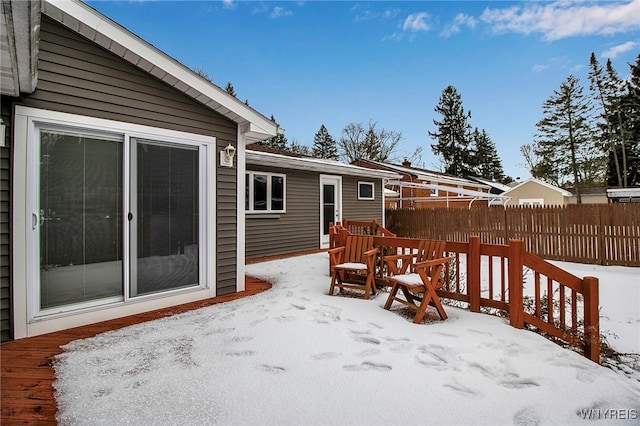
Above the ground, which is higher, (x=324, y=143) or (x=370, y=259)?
(x=324, y=143)

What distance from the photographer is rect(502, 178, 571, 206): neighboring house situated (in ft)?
73.7

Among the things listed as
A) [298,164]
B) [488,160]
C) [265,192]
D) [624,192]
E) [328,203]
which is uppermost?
[488,160]

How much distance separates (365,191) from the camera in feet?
37.2

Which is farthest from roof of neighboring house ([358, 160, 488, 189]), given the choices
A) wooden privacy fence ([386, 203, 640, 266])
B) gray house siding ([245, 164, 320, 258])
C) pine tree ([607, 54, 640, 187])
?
gray house siding ([245, 164, 320, 258])

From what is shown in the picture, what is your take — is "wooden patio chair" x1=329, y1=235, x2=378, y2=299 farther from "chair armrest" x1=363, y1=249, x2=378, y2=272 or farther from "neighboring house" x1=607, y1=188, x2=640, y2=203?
"neighboring house" x1=607, y1=188, x2=640, y2=203

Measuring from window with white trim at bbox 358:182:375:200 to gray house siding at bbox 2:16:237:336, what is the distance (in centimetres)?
689

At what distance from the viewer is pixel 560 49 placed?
10312mm

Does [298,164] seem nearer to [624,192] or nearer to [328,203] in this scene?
[328,203]

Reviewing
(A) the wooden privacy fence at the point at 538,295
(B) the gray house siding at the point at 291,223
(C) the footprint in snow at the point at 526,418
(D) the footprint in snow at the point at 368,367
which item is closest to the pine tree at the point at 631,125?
(B) the gray house siding at the point at 291,223

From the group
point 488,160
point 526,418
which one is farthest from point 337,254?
point 488,160

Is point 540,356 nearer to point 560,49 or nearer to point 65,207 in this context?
point 65,207

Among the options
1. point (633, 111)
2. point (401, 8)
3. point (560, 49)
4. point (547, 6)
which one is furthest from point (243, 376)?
point (633, 111)

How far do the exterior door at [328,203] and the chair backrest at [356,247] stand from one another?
4.99m

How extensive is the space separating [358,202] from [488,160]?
110 feet
